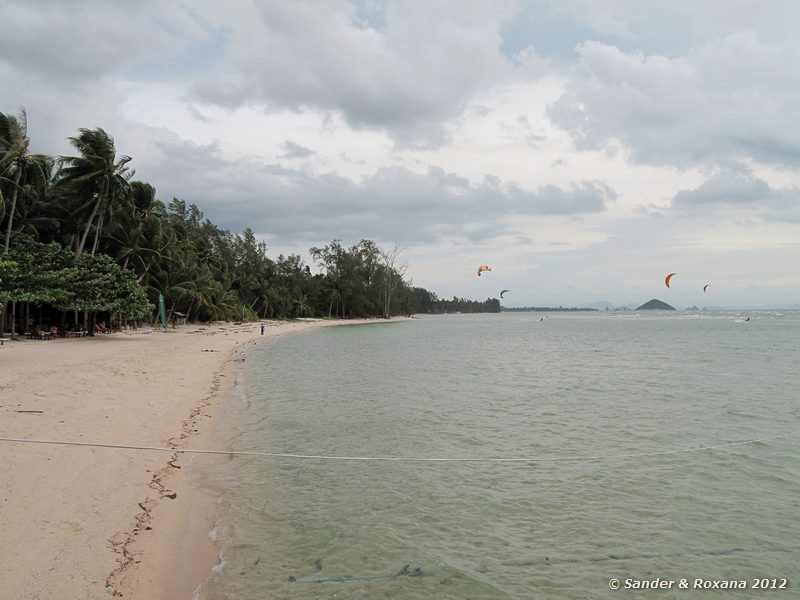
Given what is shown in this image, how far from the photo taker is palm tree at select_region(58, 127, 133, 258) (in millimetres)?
32875

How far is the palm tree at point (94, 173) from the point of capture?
108ft

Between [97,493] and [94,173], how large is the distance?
103 feet

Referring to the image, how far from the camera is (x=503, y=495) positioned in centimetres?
757

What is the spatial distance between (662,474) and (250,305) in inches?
2878

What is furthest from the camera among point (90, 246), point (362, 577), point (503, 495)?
point (90, 246)

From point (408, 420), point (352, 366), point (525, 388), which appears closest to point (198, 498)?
point (408, 420)

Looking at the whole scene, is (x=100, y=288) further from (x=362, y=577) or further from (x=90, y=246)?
(x=362, y=577)

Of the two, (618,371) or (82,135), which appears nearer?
(618,371)

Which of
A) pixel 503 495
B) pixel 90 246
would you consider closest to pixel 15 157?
pixel 90 246

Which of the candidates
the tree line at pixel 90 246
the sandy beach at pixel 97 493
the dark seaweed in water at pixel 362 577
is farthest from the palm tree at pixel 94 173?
the dark seaweed in water at pixel 362 577

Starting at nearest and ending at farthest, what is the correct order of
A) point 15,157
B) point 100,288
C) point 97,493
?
point 97,493 < point 15,157 < point 100,288

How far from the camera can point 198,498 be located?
707cm

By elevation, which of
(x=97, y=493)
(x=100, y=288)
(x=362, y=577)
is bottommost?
(x=362, y=577)

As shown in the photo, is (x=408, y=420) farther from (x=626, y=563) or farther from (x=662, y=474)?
(x=626, y=563)
